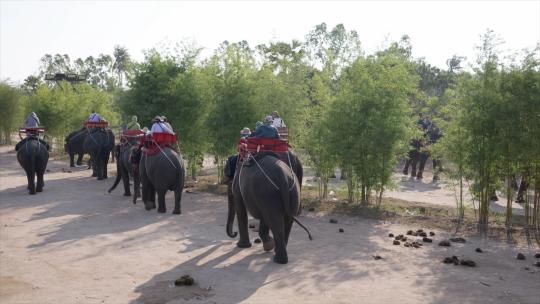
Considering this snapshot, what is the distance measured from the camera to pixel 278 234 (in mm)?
6980

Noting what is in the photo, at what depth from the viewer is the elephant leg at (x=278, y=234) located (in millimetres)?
6957

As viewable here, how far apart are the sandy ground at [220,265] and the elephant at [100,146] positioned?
5.31 meters

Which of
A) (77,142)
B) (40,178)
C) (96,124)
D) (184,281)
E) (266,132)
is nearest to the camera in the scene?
(184,281)

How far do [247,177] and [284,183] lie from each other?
0.62m

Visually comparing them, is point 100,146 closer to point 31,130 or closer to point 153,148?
point 31,130

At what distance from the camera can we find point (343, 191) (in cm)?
1414

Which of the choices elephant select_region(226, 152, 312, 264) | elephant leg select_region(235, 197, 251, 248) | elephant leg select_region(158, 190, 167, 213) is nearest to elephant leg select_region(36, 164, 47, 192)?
elephant leg select_region(158, 190, 167, 213)

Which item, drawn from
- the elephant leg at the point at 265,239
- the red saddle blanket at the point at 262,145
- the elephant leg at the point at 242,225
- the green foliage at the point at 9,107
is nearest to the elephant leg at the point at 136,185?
the elephant leg at the point at 242,225

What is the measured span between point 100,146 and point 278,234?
10.7m

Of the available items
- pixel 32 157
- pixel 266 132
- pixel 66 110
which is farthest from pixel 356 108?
pixel 66 110

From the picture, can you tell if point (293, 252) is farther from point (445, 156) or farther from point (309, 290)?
point (445, 156)

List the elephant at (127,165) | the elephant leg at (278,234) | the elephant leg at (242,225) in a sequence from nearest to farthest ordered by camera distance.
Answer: the elephant leg at (278,234) < the elephant leg at (242,225) < the elephant at (127,165)

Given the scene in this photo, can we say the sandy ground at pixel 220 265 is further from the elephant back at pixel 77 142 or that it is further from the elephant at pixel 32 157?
the elephant back at pixel 77 142

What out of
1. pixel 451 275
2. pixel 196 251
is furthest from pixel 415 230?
pixel 196 251
